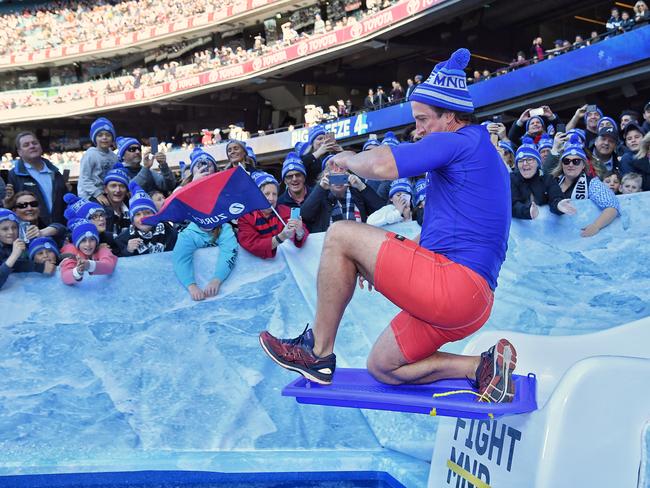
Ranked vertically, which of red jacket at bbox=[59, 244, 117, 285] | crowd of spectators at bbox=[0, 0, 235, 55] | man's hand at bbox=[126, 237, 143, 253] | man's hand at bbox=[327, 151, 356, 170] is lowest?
red jacket at bbox=[59, 244, 117, 285]

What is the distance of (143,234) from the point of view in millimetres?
5094

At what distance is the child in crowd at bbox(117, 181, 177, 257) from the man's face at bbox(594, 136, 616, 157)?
3702mm

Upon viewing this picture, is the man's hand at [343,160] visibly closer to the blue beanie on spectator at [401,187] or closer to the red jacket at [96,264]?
the blue beanie on spectator at [401,187]

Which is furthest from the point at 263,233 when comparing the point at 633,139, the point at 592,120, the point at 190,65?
the point at 190,65

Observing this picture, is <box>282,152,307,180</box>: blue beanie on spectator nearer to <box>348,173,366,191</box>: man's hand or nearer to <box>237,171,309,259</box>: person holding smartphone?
<box>237,171,309,259</box>: person holding smartphone

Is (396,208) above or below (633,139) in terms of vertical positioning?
below

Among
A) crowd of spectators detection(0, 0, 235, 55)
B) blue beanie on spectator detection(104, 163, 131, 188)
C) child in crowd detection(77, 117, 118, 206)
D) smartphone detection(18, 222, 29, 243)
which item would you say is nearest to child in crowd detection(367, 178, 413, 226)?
blue beanie on spectator detection(104, 163, 131, 188)

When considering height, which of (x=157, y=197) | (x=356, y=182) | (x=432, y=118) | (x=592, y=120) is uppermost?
(x=592, y=120)

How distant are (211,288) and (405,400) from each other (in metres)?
2.40

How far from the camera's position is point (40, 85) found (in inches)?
→ 1399

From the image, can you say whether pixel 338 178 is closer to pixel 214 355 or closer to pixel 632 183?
pixel 214 355

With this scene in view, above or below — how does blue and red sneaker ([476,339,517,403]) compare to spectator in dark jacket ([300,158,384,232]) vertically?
below

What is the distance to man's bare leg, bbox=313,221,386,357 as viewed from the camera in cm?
276

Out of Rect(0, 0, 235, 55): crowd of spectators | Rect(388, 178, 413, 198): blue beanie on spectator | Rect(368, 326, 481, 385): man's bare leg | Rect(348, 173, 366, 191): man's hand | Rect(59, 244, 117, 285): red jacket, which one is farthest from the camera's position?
Rect(0, 0, 235, 55): crowd of spectators
